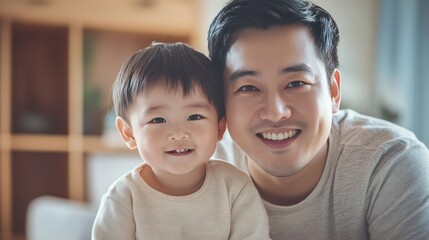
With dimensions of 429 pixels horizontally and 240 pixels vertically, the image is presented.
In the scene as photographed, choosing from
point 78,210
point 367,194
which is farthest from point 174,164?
point 78,210

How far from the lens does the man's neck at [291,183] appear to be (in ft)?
4.62

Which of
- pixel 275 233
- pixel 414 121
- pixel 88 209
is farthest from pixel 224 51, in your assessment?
pixel 414 121

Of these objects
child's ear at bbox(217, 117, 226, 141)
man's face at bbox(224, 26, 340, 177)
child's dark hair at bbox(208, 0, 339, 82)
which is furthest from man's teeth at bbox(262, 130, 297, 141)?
child's dark hair at bbox(208, 0, 339, 82)

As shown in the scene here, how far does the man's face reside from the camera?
4.06ft

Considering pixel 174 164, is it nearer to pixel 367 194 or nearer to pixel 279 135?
pixel 279 135

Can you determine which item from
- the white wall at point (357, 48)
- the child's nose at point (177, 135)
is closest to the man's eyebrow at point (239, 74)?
the child's nose at point (177, 135)

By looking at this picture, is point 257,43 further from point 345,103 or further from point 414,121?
point 345,103

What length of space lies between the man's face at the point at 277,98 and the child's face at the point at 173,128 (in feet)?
0.37

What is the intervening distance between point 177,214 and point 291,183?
14.6 inches

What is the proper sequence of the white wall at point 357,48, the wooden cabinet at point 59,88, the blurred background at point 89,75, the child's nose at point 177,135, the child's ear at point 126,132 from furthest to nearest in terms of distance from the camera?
1. the white wall at point 357,48
2. the wooden cabinet at point 59,88
3. the blurred background at point 89,75
4. the child's ear at point 126,132
5. the child's nose at point 177,135

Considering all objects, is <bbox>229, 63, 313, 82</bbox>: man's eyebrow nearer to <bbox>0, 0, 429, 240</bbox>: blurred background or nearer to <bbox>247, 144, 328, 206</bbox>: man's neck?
<bbox>247, 144, 328, 206</bbox>: man's neck

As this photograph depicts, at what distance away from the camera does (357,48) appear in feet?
12.3

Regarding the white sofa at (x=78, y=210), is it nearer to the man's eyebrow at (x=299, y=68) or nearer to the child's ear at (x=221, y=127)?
the child's ear at (x=221, y=127)

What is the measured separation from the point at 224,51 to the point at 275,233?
488 millimetres
